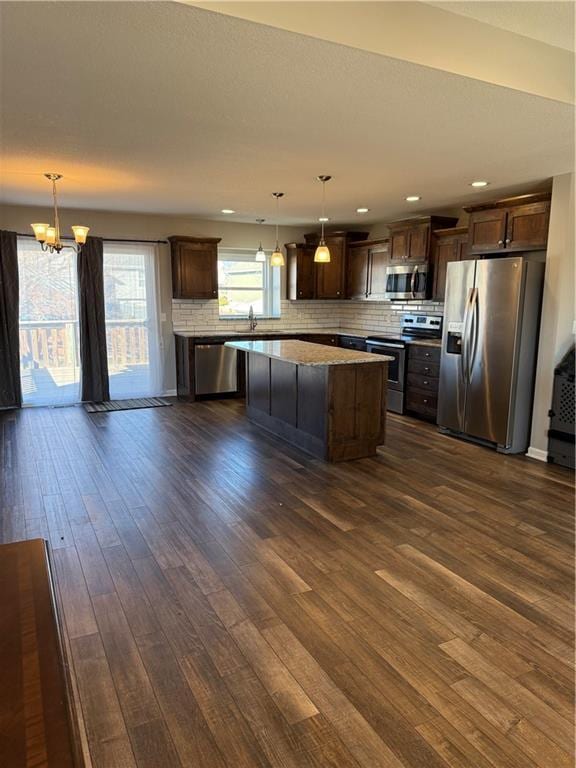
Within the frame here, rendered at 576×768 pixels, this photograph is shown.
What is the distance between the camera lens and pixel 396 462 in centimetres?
452

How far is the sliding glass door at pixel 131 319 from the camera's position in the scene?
6.78m

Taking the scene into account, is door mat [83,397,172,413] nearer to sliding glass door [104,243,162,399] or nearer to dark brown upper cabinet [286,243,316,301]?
sliding glass door [104,243,162,399]

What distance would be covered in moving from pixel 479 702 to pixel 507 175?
3.99 m

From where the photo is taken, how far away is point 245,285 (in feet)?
25.7

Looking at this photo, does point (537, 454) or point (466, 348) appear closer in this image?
point (537, 454)

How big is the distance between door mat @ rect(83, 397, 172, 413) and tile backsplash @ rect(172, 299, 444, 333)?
1100 mm

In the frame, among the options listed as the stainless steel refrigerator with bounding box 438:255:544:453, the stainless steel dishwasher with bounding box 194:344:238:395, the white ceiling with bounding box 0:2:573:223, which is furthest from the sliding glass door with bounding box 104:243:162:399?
the stainless steel refrigerator with bounding box 438:255:544:453

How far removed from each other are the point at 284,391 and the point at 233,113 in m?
2.76

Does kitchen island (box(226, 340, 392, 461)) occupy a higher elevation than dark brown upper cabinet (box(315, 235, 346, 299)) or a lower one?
lower

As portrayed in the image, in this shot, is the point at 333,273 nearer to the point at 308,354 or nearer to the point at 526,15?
the point at 308,354

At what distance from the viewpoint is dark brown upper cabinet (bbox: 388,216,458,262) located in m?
5.99

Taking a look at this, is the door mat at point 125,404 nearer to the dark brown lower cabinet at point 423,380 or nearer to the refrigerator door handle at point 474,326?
the dark brown lower cabinet at point 423,380

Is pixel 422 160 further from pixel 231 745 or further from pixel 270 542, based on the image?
pixel 231 745

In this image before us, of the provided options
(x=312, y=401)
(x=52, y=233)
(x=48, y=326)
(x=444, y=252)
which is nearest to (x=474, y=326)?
(x=444, y=252)
